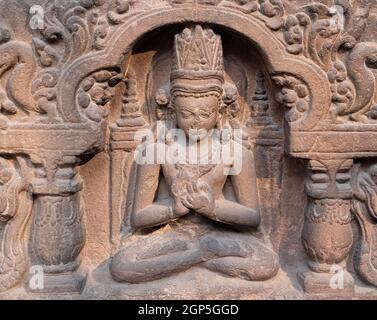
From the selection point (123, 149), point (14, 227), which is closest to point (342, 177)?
point (123, 149)

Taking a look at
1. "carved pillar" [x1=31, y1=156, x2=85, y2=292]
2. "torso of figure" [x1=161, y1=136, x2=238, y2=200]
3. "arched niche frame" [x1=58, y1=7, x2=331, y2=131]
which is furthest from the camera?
"torso of figure" [x1=161, y1=136, x2=238, y2=200]

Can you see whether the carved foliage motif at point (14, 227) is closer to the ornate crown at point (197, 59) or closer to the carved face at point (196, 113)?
the carved face at point (196, 113)

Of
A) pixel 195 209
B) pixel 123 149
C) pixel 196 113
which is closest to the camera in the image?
pixel 196 113

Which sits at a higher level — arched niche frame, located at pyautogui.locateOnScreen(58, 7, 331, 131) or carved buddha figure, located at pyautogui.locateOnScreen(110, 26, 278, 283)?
arched niche frame, located at pyautogui.locateOnScreen(58, 7, 331, 131)

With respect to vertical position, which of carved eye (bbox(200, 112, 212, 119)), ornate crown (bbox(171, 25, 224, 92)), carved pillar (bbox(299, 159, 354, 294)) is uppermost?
ornate crown (bbox(171, 25, 224, 92))

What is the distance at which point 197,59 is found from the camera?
2994mm

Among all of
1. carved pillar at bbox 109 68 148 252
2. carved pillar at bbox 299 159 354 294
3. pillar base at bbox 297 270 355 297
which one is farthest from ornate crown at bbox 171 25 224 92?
pillar base at bbox 297 270 355 297

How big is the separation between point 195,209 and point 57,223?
35.5 inches

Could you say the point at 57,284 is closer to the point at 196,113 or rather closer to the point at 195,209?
the point at 195,209

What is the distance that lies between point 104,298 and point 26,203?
81cm

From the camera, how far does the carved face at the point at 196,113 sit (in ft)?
10.0

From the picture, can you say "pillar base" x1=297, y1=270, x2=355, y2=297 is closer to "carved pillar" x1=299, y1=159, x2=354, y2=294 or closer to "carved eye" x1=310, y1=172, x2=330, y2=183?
"carved pillar" x1=299, y1=159, x2=354, y2=294

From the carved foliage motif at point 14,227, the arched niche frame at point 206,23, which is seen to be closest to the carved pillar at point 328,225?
the arched niche frame at point 206,23

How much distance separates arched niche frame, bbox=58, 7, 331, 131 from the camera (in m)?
2.92
